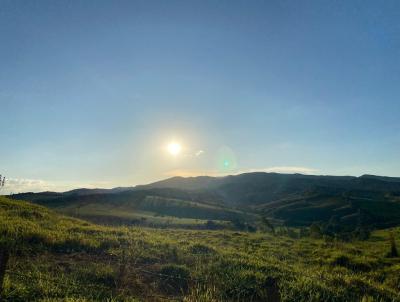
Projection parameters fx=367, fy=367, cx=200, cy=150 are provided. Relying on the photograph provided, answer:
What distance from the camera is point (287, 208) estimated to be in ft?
629

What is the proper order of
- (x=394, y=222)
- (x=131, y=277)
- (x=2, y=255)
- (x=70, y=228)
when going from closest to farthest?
(x=2, y=255) < (x=131, y=277) < (x=70, y=228) < (x=394, y=222)

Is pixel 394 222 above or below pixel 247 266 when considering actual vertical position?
below

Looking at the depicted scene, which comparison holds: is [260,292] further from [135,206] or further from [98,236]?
[135,206]

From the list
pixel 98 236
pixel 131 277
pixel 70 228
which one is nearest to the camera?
pixel 131 277

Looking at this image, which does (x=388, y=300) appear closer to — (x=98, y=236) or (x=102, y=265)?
(x=102, y=265)

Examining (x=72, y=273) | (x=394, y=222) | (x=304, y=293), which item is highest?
(x=72, y=273)

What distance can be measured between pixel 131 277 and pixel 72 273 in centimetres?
238

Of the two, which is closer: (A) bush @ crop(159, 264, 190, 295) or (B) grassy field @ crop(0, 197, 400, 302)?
(B) grassy field @ crop(0, 197, 400, 302)

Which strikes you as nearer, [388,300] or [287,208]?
[388,300]

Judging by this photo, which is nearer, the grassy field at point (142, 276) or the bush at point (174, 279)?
the grassy field at point (142, 276)

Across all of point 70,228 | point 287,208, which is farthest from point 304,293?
point 287,208

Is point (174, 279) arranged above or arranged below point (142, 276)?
below

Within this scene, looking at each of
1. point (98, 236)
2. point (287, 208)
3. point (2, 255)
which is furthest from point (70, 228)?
point (287, 208)

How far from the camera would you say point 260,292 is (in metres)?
14.8
